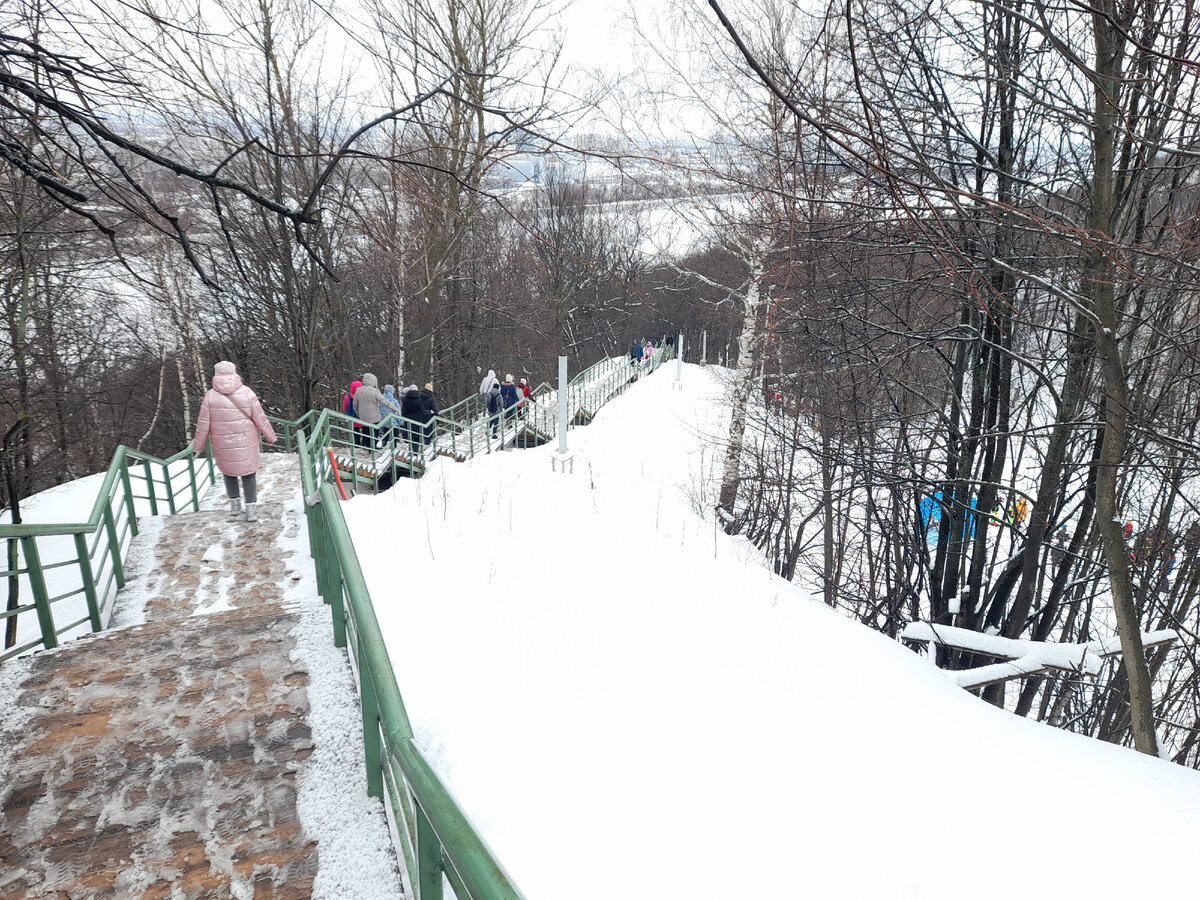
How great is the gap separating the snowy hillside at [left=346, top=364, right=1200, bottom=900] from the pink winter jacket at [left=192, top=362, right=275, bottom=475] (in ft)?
6.24

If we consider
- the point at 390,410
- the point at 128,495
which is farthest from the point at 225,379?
the point at 390,410

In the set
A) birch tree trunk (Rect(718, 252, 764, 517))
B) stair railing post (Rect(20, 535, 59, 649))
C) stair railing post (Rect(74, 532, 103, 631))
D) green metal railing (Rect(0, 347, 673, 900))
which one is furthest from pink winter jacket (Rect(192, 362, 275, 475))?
birch tree trunk (Rect(718, 252, 764, 517))

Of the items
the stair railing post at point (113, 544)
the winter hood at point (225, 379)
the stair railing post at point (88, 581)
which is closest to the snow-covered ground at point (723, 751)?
the stair railing post at point (88, 581)

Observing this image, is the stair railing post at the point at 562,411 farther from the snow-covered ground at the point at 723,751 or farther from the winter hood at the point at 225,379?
the snow-covered ground at the point at 723,751

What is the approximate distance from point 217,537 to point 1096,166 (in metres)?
7.38

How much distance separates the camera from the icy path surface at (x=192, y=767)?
2.26 m

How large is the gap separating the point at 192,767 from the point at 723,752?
2.37m

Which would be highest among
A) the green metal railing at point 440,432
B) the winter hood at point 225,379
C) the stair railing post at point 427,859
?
the winter hood at point 225,379

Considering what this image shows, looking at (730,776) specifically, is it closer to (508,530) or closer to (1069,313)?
(508,530)

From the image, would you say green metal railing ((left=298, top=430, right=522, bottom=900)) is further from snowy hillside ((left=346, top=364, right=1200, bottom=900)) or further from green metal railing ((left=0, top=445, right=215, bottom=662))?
green metal railing ((left=0, top=445, right=215, bottom=662))

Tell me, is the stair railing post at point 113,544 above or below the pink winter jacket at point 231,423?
below

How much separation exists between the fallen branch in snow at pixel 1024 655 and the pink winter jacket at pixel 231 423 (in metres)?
6.48

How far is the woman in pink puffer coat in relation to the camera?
20.7 feet

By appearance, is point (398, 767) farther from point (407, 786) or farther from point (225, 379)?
point (225, 379)
